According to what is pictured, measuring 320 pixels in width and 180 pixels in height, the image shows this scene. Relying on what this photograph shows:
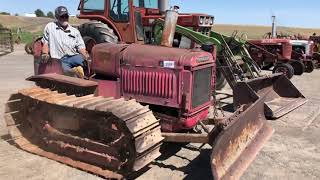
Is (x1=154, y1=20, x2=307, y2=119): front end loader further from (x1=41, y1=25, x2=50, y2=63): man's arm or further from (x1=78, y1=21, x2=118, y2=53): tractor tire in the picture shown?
(x1=41, y1=25, x2=50, y2=63): man's arm

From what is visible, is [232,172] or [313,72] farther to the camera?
[313,72]

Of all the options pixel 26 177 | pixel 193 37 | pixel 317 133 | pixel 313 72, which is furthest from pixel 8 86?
pixel 313 72

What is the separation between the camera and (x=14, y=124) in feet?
21.1

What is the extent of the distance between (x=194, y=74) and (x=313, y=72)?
13996 mm

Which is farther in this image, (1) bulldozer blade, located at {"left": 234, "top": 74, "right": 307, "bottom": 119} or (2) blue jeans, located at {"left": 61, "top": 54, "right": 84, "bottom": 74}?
(1) bulldozer blade, located at {"left": 234, "top": 74, "right": 307, "bottom": 119}

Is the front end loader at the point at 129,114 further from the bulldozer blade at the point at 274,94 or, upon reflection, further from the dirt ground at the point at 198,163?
the bulldozer blade at the point at 274,94

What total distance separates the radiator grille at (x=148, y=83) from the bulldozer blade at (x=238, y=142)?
37.4 inches

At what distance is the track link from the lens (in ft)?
16.5

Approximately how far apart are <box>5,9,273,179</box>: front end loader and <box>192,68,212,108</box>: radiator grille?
1cm

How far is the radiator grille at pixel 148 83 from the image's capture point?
5855 mm

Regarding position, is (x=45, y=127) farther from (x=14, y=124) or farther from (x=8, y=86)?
(x=8, y=86)

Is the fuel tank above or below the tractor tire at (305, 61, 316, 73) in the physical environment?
above

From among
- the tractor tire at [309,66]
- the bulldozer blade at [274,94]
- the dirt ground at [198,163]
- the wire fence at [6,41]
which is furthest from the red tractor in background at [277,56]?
the wire fence at [6,41]

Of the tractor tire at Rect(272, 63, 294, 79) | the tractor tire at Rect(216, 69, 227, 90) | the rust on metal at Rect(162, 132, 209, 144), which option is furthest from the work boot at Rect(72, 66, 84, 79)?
the tractor tire at Rect(272, 63, 294, 79)
